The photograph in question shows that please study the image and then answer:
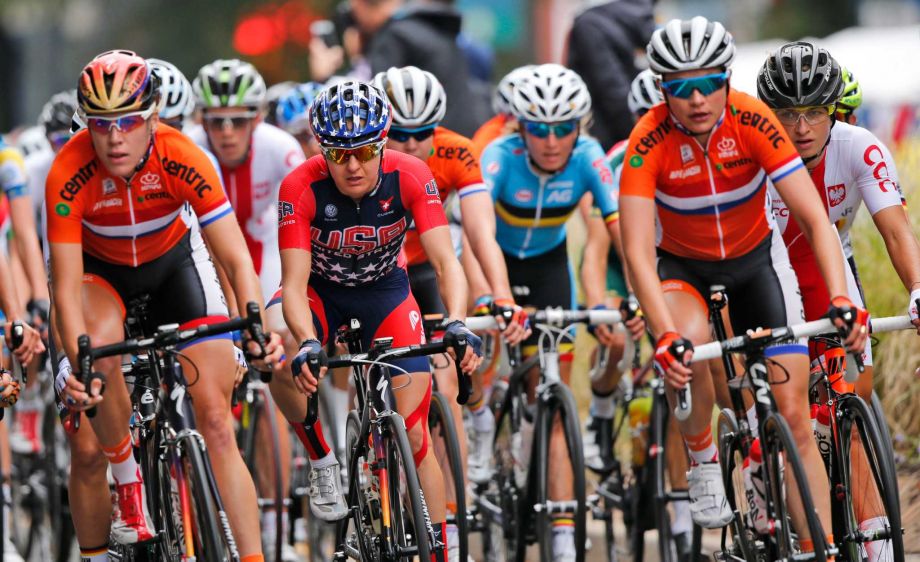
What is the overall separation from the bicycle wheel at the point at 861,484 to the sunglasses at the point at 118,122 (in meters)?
3.22

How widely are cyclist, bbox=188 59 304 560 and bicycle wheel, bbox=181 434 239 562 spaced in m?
2.96

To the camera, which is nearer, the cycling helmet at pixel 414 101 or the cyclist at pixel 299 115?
the cycling helmet at pixel 414 101

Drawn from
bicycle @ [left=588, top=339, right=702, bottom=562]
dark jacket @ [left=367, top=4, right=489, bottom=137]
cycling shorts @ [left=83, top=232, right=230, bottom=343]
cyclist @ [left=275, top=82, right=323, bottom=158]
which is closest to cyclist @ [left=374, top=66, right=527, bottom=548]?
bicycle @ [left=588, top=339, right=702, bottom=562]

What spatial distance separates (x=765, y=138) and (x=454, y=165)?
2.08 metres

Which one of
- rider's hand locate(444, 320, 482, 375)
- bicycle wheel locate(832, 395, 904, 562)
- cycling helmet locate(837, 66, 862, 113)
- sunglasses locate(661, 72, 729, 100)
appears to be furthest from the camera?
cycling helmet locate(837, 66, 862, 113)

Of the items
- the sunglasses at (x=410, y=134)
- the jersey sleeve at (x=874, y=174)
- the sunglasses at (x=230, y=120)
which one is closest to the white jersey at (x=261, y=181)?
the sunglasses at (x=230, y=120)

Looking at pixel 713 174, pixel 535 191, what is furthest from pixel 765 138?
pixel 535 191

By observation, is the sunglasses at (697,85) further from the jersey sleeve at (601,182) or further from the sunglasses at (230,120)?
the sunglasses at (230,120)

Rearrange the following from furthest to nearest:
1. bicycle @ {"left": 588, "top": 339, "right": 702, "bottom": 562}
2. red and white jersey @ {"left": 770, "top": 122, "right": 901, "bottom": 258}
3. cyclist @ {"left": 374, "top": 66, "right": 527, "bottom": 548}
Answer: bicycle @ {"left": 588, "top": 339, "right": 702, "bottom": 562}
cyclist @ {"left": 374, "top": 66, "right": 527, "bottom": 548}
red and white jersey @ {"left": 770, "top": 122, "right": 901, "bottom": 258}

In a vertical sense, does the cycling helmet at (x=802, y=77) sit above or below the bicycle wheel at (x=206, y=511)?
above

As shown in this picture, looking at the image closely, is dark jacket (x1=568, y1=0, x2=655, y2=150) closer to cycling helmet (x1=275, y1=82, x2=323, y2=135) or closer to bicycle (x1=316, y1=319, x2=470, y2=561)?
cycling helmet (x1=275, y1=82, x2=323, y2=135)

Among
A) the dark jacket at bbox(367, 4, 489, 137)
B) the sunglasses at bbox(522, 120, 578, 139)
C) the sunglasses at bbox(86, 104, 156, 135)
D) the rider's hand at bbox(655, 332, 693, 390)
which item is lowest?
the rider's hand at bbox(655, 332, 693, 390)

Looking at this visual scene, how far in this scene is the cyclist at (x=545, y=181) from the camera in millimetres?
8859

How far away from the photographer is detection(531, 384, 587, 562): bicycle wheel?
8.06 m
